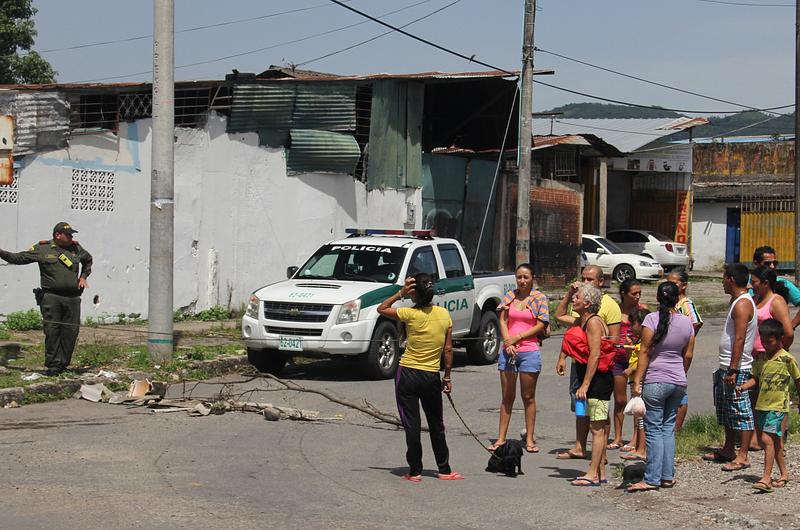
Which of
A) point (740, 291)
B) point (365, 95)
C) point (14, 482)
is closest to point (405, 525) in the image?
point (14, 482)

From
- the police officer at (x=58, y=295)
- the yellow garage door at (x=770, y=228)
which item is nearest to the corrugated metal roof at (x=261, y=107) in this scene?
the police officer at (x=58, y=295)

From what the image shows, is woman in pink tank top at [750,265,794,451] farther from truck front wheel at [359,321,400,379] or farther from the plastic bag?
truck front wheel at [359,321,400,379]

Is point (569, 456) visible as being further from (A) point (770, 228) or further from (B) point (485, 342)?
(A) point (770, 228)

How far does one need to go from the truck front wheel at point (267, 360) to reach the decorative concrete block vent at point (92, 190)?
5028mm

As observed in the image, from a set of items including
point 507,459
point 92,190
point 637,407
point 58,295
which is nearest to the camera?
point 637,407

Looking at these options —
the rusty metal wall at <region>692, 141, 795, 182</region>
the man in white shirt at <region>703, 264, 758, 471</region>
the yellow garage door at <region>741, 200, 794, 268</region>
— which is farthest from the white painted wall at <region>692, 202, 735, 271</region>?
the man in white shirt at <region>703, 264, 758, 471</region>

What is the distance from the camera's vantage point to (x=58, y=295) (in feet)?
42.9

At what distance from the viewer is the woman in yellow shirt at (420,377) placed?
8.72 meters

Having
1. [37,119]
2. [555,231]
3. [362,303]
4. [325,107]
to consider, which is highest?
[325,107]

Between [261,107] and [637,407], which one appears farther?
[261,107]

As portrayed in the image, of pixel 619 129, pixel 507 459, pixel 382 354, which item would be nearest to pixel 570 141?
pixel 619 129

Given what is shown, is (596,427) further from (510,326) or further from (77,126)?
(77,126)

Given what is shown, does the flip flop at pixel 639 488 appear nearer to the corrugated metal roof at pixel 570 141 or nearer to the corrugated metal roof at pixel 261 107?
the corrugated metal roof at pixel 261 107

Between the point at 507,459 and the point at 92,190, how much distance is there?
11.5m
